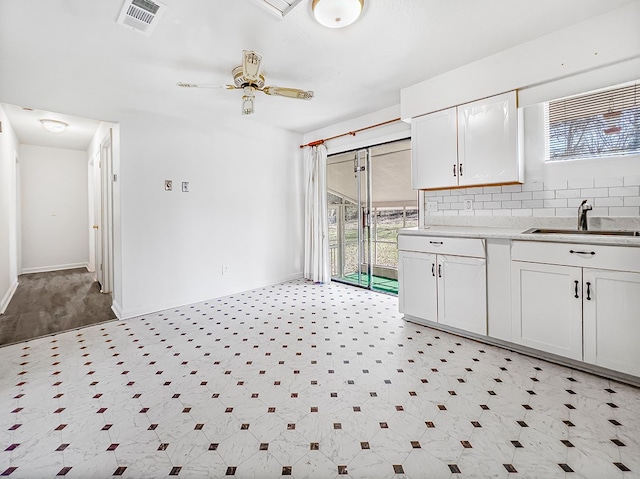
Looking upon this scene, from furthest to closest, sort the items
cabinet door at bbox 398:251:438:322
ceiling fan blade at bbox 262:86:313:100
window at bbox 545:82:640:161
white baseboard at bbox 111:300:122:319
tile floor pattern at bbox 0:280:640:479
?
1. white baseboard at bbox 111:300:122:319
2. cabinet door at bbox 398:251:438:322
3. ceiling fan blade at bbox 262:86:313:100
4. window at bbox 545:82:640:161
5. tile floor pattern at bbox 0:280:640:479

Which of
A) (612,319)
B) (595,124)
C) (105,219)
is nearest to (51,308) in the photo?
(105,219)

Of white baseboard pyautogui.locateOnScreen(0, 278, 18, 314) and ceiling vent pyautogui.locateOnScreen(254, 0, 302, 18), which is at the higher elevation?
ceiling vent pyautogui.locateOnScreen(254, 0, 302, 18)

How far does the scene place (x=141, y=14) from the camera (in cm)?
204

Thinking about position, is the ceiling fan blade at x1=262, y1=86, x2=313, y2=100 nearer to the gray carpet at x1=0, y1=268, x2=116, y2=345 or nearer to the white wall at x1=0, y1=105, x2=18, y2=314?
the gray carpet at x1=0, y1=268, x2=116, y2=345

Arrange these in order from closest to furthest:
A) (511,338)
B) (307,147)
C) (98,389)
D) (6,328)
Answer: (98,389) < (511,338) < (6,328) < (307,147)

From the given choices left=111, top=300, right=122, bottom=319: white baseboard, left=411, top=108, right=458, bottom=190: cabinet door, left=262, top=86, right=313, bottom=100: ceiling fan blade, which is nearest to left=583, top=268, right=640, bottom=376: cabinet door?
left=411, top=108, right=458, bottom=190: cabinet door

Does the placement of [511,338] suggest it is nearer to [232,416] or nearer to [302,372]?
[302,372]

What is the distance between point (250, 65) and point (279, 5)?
57 cm

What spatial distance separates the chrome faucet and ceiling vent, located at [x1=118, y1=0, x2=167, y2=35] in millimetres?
3381

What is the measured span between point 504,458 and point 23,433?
2.48 meters

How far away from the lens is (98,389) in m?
2.06

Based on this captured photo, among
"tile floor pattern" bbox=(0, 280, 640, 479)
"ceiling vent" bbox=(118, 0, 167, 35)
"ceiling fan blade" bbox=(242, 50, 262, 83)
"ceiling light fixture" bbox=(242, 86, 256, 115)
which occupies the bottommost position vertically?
"tile floor pattern" bbox=(0, 280, 640, 479)

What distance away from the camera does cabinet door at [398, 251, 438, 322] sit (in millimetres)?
2947

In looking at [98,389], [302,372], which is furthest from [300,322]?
[98,389]
